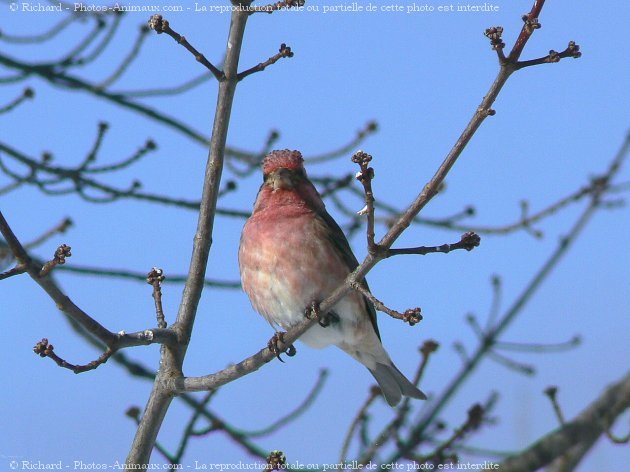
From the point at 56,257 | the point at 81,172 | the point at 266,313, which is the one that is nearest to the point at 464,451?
the point at 266,313

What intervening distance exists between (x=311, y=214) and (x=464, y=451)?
2089 millimetres

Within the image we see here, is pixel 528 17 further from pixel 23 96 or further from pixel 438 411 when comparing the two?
pixel 23 96

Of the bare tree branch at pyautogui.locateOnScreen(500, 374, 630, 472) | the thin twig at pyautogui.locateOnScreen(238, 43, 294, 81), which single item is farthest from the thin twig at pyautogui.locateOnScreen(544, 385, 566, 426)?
the thin twig at pyautogui.locateOnScreen(238, 43, 294, 81)

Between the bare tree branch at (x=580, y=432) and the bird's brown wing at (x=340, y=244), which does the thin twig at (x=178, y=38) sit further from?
the bare tree branch at (x=580, y=432)

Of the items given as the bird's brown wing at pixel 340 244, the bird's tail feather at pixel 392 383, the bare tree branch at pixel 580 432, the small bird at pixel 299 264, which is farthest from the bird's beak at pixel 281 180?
the bare tree branch at pixel 580 432

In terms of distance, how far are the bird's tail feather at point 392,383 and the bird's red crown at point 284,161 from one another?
5.50 feet

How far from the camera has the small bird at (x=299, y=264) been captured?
666 cm

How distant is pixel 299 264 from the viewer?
21.9 feet

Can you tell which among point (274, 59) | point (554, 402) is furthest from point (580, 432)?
point (274, 59)

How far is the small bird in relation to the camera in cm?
666

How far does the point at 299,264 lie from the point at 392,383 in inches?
59.8

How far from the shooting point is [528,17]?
13.0ft

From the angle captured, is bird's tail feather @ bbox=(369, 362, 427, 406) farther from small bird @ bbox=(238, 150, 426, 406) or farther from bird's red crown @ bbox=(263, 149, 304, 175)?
bird's red crown @ bbox=(263, 149, 304, 175)

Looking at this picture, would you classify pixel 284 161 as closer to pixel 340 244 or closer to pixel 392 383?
pixel 340 244
